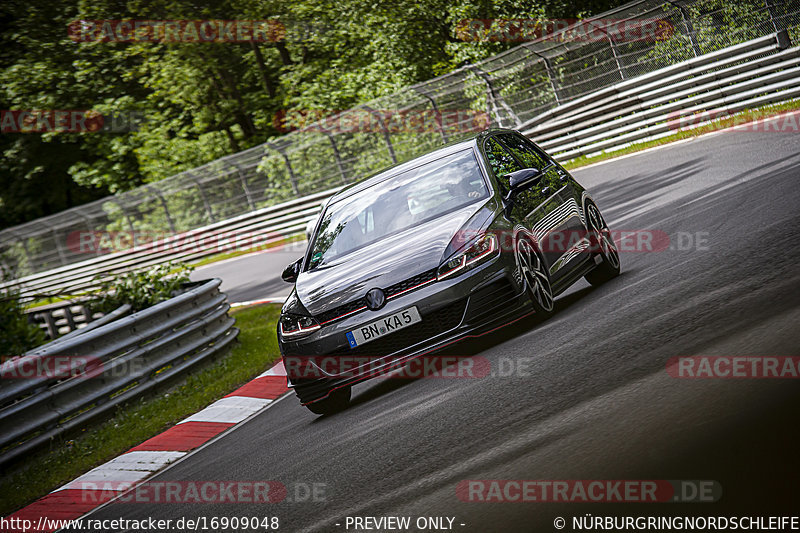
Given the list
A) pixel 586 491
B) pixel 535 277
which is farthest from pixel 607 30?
pixel 586 491

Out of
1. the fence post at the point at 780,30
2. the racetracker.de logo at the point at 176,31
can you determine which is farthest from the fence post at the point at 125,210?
the fence post at the point at 780,30

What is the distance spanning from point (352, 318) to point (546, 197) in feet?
6.88

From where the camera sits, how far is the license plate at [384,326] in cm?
607

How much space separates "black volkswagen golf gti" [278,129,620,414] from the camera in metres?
6.11

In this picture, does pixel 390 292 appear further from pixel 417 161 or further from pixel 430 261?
pixel 417 161

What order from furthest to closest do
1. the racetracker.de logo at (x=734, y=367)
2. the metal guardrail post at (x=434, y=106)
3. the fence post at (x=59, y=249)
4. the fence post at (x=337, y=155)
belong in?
the fence post at (x=59, y=249) < the fence post at (x=337, y=155) < the metal guardrail post at (x=434, y=106) < the racetracker.de logo at (x=734, y=367)

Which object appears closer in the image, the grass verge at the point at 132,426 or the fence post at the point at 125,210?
the grass verge at the point at 132,426

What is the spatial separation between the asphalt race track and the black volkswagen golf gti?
13.3 inches

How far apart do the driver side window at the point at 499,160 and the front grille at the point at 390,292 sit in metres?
1.35

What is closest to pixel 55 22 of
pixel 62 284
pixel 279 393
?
pixel 62 284

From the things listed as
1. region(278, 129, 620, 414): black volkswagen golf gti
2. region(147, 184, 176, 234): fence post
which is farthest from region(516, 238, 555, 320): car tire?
region(147, 184, 176, 234): fence post

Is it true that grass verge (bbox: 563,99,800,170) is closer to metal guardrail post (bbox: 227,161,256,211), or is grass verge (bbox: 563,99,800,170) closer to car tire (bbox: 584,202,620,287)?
car tire (bbox: 584,202,620,287)

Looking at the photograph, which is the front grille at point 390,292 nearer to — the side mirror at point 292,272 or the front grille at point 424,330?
the front grille at point 424,330

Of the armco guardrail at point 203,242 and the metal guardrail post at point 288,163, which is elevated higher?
the metal guardrail post at point 288,163
